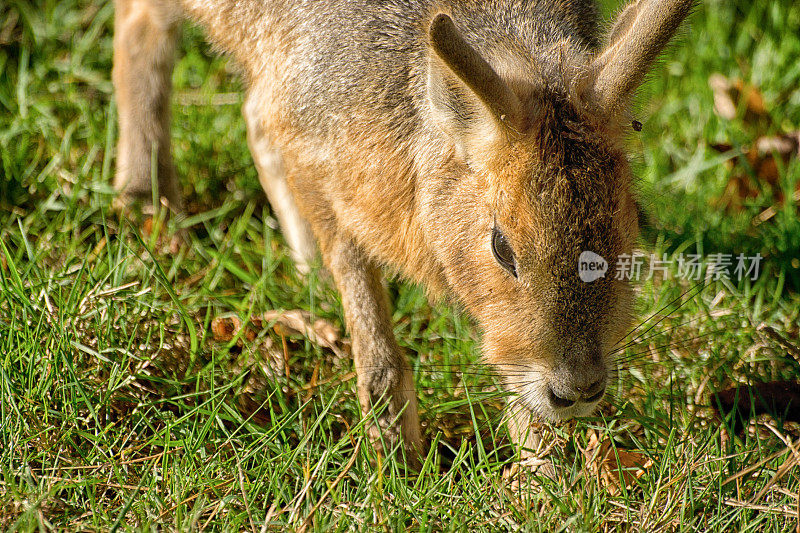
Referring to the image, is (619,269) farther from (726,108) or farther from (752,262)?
(726,108)

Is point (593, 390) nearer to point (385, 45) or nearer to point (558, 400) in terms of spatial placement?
point (558, 400)

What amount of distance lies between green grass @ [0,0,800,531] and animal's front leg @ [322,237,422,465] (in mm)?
121

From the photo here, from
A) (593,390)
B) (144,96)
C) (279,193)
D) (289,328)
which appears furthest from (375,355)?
(144,96)

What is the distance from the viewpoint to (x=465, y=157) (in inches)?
110

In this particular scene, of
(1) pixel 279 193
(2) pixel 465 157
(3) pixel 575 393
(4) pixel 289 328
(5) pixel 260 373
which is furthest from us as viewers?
(1) pixel 279 193

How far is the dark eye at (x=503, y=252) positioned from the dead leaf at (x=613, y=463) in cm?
66

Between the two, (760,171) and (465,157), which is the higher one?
(465,157)

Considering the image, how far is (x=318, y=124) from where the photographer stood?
124 inches

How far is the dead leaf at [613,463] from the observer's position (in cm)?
290

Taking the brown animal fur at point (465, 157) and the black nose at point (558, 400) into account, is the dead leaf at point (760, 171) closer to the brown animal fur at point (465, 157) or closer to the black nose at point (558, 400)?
the brown animal fur at point (465, 157)

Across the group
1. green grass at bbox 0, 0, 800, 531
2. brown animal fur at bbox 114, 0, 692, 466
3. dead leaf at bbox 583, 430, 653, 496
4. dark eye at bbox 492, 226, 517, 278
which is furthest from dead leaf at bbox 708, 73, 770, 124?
dark eye at bbox 492, 226, 517, 278

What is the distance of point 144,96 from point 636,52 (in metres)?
2.40

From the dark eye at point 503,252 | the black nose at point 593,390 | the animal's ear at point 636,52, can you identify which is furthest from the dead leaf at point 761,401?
the animal's ear at point 636,52

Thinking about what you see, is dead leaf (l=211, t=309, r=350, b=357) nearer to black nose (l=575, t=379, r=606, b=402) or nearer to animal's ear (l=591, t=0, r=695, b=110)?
black nose (l=575, t=379, r=606, b=402)
